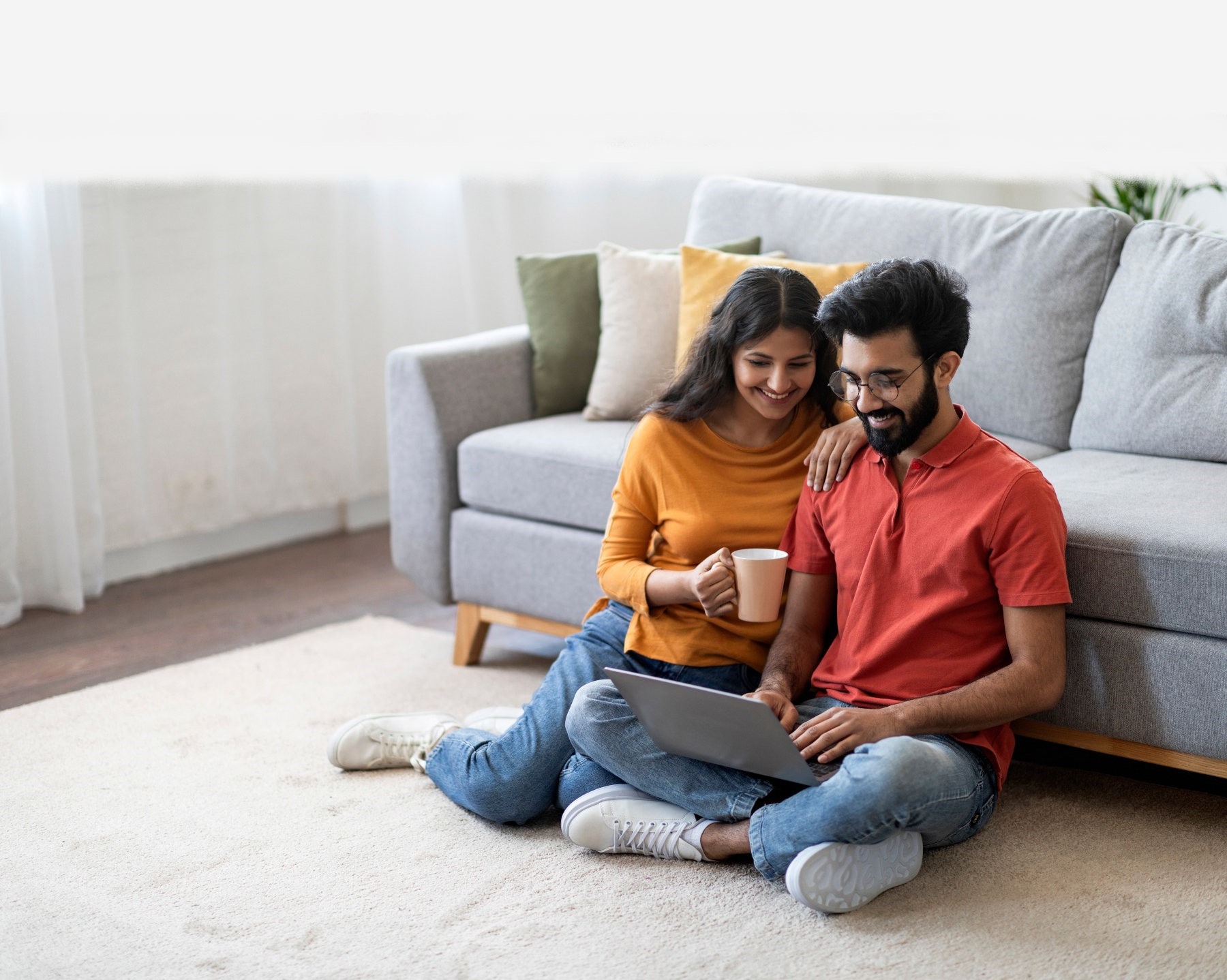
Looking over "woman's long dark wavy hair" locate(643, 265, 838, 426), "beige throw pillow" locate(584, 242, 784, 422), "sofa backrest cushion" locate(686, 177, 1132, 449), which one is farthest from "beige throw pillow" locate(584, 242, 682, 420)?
"woman's long dark wavy hair" locate(643, 265, 838, 426)

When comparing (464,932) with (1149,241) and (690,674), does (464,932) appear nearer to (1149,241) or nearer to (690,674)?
(690,674)

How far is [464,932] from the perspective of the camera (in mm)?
1783

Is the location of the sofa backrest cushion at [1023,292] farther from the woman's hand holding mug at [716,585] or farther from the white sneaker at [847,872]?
the white sneaker at [847,872]

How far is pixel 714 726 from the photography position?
5.88 ft

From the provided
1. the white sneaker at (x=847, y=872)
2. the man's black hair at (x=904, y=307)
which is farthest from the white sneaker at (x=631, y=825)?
the man's black hair at (x=904, y=307)

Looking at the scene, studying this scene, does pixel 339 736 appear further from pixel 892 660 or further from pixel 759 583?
pixel 892 660

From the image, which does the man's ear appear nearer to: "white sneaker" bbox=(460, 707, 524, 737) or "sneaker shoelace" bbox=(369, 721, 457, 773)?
"white sneaker" bbox=(460, 707, 524, 737)

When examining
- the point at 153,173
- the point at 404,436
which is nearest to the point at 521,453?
the point at 404,436

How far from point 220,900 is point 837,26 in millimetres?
3903

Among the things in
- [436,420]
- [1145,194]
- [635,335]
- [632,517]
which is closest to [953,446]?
[632,517]

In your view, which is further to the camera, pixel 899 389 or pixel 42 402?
pixel 42 402

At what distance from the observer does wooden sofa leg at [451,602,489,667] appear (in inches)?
113

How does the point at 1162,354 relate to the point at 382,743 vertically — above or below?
above

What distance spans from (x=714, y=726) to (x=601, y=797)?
0.92 feet
